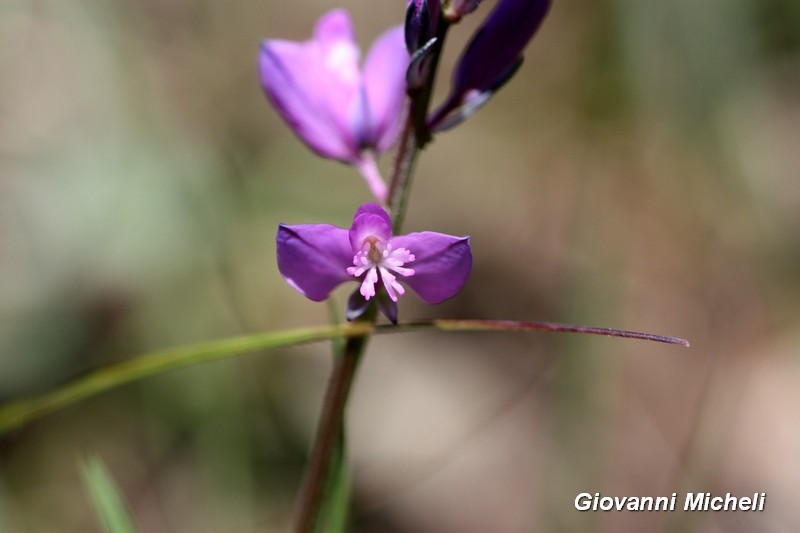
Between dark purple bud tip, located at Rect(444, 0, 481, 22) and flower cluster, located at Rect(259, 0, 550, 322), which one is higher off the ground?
dark purple bud tip, located at Rect(444, 0, 481, 22)

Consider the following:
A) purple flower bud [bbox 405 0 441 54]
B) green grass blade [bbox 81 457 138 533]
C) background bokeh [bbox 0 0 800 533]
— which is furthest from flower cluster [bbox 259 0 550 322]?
background bokeh [bbox 0 0 800 533]

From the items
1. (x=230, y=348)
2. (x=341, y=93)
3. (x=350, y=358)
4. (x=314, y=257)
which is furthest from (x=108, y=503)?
(x=341, y=93)

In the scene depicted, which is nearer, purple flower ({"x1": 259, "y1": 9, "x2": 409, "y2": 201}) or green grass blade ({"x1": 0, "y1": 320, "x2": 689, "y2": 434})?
green grass blade ({"x1": 0, "y1": 320, "x2": 689, "y2": 434})

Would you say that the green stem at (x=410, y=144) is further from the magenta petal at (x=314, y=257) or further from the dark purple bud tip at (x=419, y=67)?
the magenta petal at (x=314, y=257)

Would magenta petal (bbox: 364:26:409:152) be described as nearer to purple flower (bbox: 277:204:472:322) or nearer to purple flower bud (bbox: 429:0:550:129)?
purple flower bud (bbox: 429:0:550:129)

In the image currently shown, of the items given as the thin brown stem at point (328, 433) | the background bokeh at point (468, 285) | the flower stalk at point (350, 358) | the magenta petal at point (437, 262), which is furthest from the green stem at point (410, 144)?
the background bokeh at point (468, 285)

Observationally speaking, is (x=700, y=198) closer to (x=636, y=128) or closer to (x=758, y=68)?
(x=636, y=128)

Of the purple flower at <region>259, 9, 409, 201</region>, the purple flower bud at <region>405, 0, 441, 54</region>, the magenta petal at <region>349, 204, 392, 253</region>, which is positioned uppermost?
the purple flower bud at <region>405, 0, 441, 54</region>

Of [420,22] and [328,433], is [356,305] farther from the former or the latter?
[420,22]
